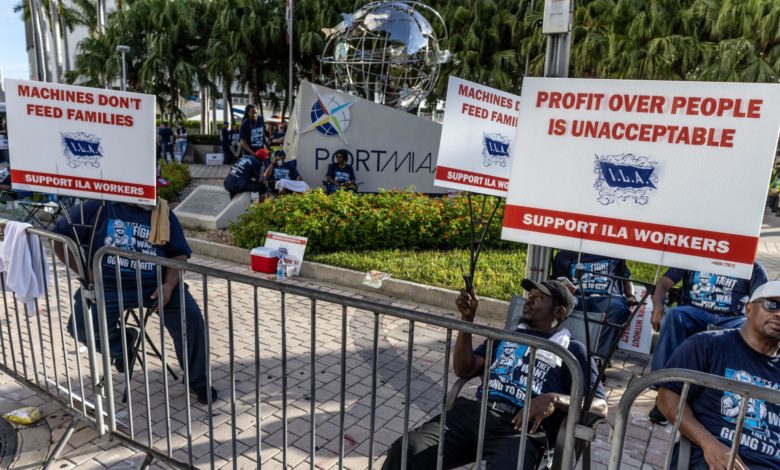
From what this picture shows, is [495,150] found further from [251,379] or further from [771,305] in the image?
[251,379]

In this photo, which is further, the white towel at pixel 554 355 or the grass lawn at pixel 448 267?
the grass lawn at pixel 448 267

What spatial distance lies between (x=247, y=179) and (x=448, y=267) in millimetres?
4838

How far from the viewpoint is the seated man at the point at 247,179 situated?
10617 millimetres

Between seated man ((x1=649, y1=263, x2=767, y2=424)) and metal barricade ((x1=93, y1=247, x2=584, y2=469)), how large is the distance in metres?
1.81

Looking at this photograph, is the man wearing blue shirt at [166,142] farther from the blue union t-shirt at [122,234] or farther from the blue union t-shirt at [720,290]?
the blue union t-shirt at [720,290]

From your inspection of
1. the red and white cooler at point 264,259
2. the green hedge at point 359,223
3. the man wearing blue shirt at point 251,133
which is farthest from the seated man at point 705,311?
the man wearing blue shirt at point 251,133

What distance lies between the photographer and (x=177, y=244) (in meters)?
4.26

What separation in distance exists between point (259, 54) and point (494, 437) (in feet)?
91.8

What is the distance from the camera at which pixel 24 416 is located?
3.89 metres

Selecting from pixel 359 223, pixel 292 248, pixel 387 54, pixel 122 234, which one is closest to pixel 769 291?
pixel 122 234

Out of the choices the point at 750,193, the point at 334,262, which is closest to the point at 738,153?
the point at 750,193

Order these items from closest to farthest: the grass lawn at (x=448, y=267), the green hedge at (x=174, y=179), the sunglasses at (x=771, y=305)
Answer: the sunglasses at (x=771, y=305)
the grass lawn at (x=448, y=267)
the green hedge at (x=174, y=179)

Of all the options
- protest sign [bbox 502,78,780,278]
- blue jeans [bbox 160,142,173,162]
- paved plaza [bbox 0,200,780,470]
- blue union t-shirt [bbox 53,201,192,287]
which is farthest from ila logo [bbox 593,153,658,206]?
blue jeans [bbox 160,142,173,162]

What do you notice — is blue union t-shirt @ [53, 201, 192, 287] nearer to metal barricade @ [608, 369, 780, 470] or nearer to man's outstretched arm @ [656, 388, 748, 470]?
metal barricade @ [608, 369, 780, 470]
